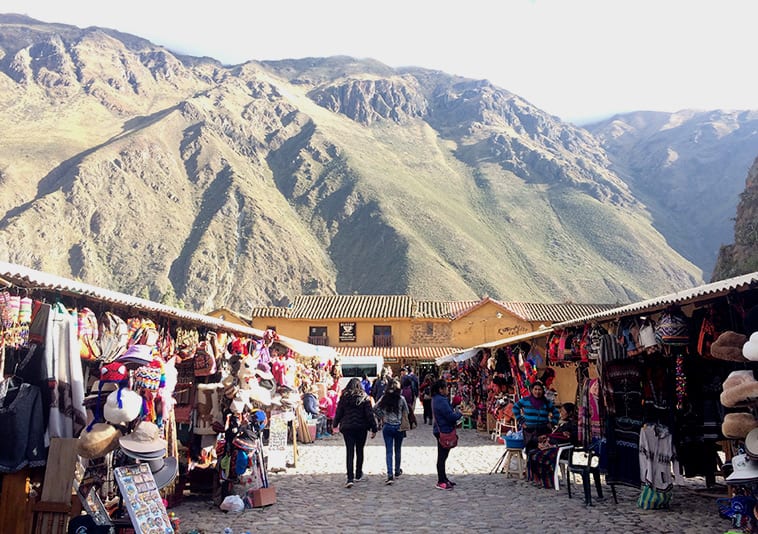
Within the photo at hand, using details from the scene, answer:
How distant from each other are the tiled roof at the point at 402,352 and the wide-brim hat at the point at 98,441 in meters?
29.6

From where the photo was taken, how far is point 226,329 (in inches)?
405

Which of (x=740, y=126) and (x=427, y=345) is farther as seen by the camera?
(x=740, y=126)

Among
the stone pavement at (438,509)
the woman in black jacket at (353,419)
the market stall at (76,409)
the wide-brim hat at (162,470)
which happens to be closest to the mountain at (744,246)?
the stone pavement at (438,509)

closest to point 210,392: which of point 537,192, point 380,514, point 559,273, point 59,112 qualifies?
point 380,514

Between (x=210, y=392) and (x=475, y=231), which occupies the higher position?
(x=475, y=231)

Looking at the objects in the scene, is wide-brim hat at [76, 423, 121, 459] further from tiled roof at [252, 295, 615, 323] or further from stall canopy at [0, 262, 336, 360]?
tiled roof at [252, 295, 615, 323]

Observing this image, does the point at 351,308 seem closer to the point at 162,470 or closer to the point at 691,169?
the point at 162,470

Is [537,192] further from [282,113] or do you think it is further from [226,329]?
[226,329]

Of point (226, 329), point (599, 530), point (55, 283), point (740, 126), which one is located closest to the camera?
point (55, 283)

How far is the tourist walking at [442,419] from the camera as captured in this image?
8.37m

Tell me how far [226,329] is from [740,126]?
14913 centimetres

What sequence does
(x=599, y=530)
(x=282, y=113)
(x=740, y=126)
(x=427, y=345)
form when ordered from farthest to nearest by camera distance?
1. (x=740, y=126)
2. (x=282, y=113)
3. (x=427, y=345)
4. (x=599, y=530)

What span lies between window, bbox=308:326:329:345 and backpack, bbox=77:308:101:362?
30923mm

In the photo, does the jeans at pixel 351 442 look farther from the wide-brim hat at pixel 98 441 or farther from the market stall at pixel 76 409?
the wide-brim hat at pixel 98 441
